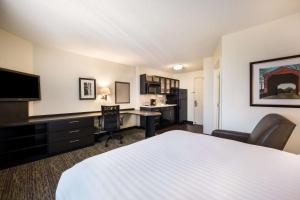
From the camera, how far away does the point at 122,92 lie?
5.01 m

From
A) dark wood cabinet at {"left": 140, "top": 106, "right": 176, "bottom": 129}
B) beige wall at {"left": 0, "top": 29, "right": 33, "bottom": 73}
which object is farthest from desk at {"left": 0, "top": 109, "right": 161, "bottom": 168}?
dark wood cabinet at {"left": 140, "top": 106, "right": 176, "bottom": 129}

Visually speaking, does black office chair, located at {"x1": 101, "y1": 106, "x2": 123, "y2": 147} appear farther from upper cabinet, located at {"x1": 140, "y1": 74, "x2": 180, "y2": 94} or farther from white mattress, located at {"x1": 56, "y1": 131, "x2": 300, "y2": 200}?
white mattress, located at {"x1": 56, "y1": 131, "x2": 300, "y2": 200}

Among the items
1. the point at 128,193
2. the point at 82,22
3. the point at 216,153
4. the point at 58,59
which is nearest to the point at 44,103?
the point at 58,59

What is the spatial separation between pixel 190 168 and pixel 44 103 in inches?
142

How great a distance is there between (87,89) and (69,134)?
1.39m

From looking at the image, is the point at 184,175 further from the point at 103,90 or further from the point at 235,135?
the point at 103,90

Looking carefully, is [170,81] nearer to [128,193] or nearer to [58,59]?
[58,59]

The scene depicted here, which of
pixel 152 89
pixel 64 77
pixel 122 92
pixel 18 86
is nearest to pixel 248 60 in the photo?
pixel 152 89

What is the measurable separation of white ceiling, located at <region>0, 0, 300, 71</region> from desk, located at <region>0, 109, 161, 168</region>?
1745mm

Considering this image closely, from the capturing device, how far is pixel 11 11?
6.53 feet

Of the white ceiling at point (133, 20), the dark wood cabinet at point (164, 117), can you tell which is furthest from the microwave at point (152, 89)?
the white ceiling at point (133, 20)

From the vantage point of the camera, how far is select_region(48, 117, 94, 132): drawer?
2.95 meters

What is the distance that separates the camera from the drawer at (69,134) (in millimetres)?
2936

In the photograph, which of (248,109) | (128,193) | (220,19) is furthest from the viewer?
(248,109)
